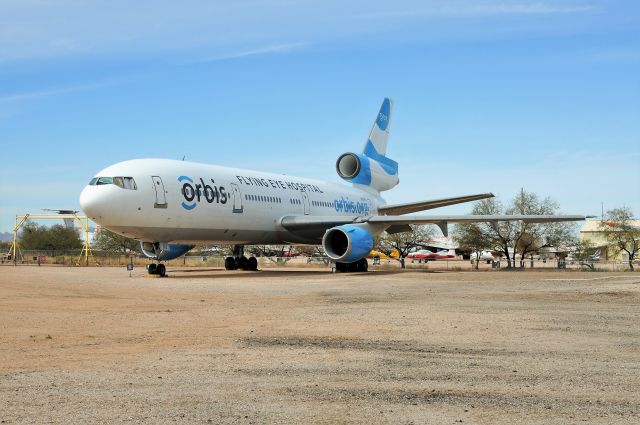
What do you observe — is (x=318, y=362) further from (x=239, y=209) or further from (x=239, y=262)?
(x=239, y=262)

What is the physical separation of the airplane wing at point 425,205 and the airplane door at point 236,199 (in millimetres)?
9264

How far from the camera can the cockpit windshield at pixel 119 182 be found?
24.2m

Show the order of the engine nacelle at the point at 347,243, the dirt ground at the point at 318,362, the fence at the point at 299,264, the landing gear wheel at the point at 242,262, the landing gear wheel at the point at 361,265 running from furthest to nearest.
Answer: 1. the fence at the point at 299,264
2. the landing gear wheel at the point at 242,262
3. the landing gear wheel at the point at 361,265
4. the engine nacelle at the point at 347,243
5. the dirt ground at the point at 318,362

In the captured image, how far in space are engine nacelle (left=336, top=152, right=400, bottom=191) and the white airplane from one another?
0.06m

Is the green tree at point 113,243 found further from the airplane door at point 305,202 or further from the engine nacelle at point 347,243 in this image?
the engine nacelle at point 347,243

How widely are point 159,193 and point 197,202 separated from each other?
189cm

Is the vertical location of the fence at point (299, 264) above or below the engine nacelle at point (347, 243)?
below

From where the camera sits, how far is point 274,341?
927 centimetres

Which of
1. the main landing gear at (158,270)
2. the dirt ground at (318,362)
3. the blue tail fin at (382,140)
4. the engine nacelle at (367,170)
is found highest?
the blue tail fin at (382,140)

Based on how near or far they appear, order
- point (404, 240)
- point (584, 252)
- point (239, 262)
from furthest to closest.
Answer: point (404, 240)
point (584, 252)
point (239, 262)

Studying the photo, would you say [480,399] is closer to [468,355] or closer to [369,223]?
[468,355]

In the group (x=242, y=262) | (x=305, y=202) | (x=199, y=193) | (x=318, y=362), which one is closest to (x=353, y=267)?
(x=305, y=202)

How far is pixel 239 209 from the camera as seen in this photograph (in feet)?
95.1

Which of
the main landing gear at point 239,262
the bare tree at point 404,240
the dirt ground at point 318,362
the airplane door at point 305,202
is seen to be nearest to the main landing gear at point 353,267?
the airplane door at point 305,202
